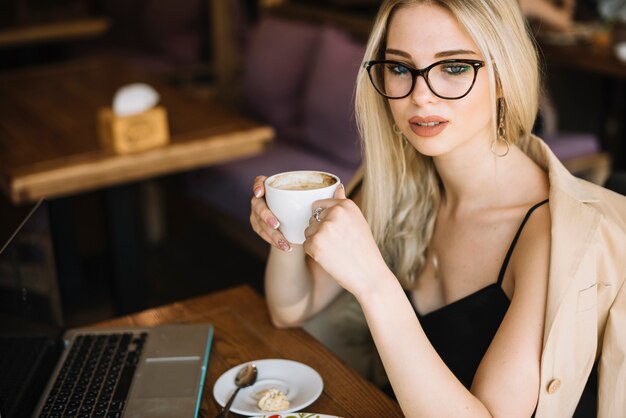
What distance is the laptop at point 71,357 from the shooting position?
121 centimetres

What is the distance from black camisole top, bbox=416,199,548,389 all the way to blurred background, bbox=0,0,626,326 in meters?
1.10

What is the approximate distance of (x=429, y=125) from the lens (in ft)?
4.38

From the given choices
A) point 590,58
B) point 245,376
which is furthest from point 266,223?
point 590,58

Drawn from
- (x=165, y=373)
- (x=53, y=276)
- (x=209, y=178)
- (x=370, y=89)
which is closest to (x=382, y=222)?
(x=370, y=89)

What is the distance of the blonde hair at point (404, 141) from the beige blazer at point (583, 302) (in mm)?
175

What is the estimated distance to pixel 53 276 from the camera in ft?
4.95

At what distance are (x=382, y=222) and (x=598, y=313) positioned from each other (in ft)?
1.49

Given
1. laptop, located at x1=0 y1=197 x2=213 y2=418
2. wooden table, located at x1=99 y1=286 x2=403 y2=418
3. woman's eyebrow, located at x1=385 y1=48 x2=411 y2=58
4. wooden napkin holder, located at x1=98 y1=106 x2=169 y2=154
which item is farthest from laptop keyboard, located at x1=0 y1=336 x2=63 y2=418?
wooden napkin holder, located at x1=98 y1=106 x2=169 y2=154

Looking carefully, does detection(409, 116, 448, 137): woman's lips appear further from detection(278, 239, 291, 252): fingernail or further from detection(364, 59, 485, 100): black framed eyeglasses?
detection(278, 239, 291, 252): fingernail

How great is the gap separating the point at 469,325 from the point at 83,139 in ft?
5.68

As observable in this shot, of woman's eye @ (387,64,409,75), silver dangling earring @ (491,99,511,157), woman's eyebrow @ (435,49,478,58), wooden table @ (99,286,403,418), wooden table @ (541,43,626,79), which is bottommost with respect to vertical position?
wooden table @ (541,43,626,79)

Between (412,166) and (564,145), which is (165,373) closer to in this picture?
(412,166)

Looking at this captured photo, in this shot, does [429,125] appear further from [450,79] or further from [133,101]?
[133,101]

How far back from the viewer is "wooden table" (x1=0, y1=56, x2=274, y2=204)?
245 cm
